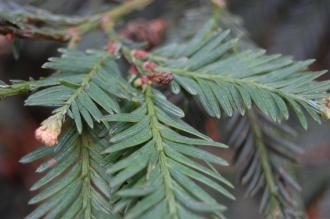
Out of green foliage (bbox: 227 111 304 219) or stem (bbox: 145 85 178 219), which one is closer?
stem (bbox: 145 85 178 219)

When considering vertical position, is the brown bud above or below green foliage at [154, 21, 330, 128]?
above

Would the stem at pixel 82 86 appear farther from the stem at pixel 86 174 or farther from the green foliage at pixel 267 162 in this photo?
the green foliage at pixel 267 162

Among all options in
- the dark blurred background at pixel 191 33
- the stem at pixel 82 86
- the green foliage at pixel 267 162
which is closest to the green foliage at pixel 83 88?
the stem at pixel 82 86

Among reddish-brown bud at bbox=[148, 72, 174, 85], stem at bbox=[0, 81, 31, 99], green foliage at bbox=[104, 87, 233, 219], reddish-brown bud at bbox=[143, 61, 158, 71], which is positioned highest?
stem at bbox=[0, 81, 31, 99]

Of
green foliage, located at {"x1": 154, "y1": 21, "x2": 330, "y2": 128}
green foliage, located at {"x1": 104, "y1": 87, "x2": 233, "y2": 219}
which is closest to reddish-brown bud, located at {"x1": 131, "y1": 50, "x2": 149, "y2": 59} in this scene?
green foliage, located at {"x1": 154, "y1": 21, "x2": 330, "y2": 128}

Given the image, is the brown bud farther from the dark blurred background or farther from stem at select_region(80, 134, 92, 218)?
the dark blurred background

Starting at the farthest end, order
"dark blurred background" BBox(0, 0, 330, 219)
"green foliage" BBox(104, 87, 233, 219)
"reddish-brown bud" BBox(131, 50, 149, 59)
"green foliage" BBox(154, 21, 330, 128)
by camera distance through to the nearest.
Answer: "dark blurred background" BBox(0, 0, 330, 219) → "reddish-brown bud" BBox(131, 50, 149, 59) → "green foliage" BBox(154, 21, 330, 128) → "green foliage" BBox(104, 87, 233, 219)

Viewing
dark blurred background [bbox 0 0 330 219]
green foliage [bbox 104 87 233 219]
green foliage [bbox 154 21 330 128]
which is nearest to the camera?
green foliage [bbox 104 87 233 219]

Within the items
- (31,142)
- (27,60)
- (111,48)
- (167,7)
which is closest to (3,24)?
(111,48)
